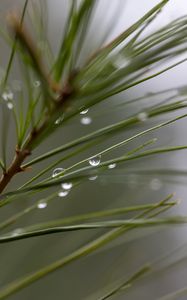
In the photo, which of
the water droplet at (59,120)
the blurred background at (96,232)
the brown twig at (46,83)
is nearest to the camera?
the brown twig at (46,83)

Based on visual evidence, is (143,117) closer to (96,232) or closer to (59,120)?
(59,120)

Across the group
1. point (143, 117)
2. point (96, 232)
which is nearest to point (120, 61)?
point (143, 117)

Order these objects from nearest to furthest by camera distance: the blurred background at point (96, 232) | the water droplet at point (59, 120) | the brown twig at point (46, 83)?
the brown twig at point (46, 83)
the water droplet at point (59, 120)
the blurred background at point (96, 232)

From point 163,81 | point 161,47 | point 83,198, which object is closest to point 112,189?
point 83,198

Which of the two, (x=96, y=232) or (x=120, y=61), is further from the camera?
(x=96, y=232)

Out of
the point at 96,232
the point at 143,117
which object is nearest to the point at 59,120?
the point at 143,117

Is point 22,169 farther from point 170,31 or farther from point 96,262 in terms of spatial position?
point 96,262

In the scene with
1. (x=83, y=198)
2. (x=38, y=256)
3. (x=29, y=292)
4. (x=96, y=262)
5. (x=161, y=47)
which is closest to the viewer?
(x=161, y=47)

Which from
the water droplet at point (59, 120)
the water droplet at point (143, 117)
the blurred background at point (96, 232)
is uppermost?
the blurred background at point (96, 232)

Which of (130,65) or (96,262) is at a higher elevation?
(96,262)
